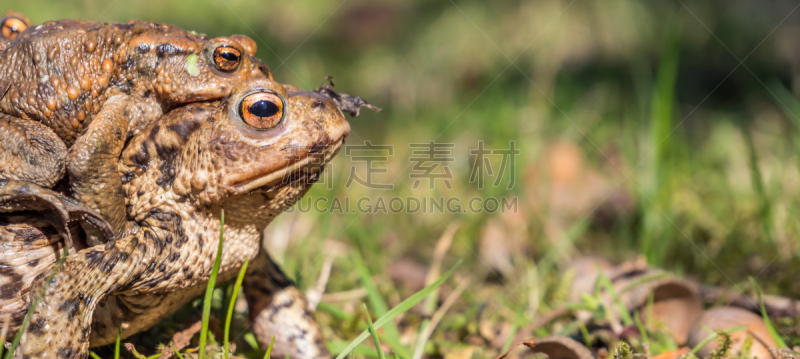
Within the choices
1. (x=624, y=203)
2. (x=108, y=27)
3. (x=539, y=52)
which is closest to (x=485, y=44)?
(x=539, y=52)

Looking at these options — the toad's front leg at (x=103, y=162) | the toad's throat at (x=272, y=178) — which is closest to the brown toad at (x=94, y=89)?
the toad's front leg at (x=103, y=162)

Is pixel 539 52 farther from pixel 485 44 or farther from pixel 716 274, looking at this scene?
pixel 716 274

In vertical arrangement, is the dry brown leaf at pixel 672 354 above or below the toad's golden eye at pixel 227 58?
below

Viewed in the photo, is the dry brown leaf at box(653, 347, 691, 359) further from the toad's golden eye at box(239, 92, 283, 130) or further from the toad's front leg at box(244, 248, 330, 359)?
the toad's golden eye at box(239, 92, 283, 130)

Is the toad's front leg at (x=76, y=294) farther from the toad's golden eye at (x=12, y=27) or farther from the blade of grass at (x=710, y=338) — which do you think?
the blade of grass at (x=710, y=338)

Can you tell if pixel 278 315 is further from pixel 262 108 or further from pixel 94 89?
pixel 94 89

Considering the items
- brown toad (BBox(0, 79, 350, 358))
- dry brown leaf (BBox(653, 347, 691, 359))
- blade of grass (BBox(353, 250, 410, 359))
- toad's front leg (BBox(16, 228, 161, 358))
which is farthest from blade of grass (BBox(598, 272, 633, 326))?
toad's front leg (BBox(16, 228, 161, 358))

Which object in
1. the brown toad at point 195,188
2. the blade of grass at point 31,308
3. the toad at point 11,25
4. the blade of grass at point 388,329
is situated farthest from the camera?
the blade of grass at point 388,329
